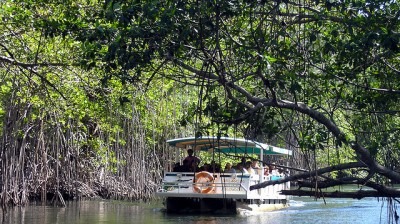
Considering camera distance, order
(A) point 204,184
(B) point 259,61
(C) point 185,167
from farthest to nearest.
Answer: (C) point 185,167, (A) point 204,184, (B) point 259,61

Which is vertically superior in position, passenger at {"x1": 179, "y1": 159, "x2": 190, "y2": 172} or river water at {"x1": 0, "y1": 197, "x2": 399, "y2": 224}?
passenger at {"x1": 179, "y1": 159, "x2": 190, "y2": 172}

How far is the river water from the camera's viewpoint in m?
17.6

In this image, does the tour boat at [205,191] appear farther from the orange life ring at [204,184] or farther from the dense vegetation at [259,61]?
the dense vegetation at [259,61]

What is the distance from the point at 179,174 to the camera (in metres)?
19.7

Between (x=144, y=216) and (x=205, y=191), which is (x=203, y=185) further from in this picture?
(x=144, y=216)

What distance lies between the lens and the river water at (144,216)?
17.6m

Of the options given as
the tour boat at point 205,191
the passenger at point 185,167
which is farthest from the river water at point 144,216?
the passenger at point 185,167

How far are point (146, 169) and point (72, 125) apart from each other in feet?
18.6

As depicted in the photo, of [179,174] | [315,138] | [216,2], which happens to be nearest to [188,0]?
[216,2]

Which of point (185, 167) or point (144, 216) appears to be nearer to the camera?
point (144, 216)

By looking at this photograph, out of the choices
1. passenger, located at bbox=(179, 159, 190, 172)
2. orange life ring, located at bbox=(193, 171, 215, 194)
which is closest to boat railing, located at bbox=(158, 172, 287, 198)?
orange life ring, located at bbox=(193, 171, 215, 194)

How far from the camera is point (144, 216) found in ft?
64.0

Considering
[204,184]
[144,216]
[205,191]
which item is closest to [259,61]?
[204,184]

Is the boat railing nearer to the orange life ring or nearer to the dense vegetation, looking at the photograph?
the orange life ring
